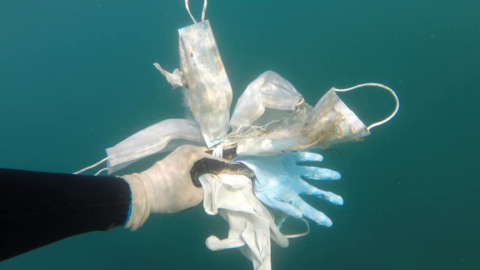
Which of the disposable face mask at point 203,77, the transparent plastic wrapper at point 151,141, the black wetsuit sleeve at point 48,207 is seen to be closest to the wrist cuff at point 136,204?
the black wetsuit sleeve at point 48,207

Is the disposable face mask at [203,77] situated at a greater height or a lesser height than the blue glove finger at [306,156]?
greater

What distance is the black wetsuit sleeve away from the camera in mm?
1116

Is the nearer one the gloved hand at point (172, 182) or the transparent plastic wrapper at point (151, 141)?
the gloved hand at point (172, 182)

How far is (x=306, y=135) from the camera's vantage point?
6.03 ft

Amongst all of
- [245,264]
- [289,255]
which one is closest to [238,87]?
[245,264]

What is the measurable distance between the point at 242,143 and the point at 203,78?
59 cm

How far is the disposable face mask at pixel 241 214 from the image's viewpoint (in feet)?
7.18

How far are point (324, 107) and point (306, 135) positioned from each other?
8.3 inches

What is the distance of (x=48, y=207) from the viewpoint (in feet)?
4.06

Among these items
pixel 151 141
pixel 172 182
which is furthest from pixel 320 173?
pixel 151 141

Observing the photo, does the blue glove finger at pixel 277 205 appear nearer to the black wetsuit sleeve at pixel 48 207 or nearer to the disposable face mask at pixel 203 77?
the disposable face mask at pixel 203 77

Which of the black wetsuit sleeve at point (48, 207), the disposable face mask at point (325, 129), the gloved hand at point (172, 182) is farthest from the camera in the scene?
the gloved hand at point (172, 182)

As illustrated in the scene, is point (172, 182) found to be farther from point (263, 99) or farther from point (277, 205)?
point (263, 99)

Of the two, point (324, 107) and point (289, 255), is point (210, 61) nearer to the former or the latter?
point (324, 107)
